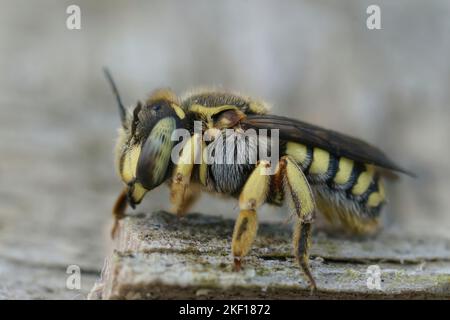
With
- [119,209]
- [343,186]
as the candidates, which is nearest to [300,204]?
[343,186]

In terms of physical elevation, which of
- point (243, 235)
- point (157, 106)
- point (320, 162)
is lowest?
point (243, 235)

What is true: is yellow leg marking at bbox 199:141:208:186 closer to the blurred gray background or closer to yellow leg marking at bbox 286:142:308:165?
yellow leg marking at bbox 286:142:308:165

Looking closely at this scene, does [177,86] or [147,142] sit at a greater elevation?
[177,86]

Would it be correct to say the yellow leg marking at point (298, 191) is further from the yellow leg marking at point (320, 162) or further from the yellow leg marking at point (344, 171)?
the yellow leg marking at point (344, 171)

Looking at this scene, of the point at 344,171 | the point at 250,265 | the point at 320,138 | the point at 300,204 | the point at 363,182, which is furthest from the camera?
the point at 363,182

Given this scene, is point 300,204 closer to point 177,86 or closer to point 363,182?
point 363,182

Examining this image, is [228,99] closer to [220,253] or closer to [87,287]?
[220,253]

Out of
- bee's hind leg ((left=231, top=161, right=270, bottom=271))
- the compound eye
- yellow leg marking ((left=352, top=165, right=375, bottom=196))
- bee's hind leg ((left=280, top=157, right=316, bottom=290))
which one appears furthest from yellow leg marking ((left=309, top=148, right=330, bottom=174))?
the compound eye

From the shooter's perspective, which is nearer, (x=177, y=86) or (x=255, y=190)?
(x=255, y=190)

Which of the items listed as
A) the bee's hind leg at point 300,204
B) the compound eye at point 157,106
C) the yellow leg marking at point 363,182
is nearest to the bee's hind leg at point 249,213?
the bee's hind leg at point 300,204
